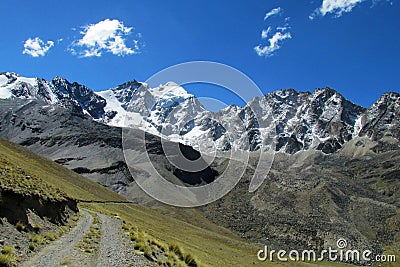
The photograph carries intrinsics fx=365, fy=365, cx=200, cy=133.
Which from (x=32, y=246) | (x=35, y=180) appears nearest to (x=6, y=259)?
(x=32, y=246)

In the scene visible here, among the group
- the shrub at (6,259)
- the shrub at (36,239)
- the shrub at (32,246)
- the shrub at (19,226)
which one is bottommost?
the shrub at (6,259)

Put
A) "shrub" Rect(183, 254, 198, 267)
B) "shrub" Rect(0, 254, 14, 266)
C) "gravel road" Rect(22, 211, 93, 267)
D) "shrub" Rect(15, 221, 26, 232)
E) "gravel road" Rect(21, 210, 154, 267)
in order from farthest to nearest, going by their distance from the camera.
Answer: "shrub" Rect(183, 254, 198, 267) < "shrub" Rect(15, 221, 26, 232) < "gravel road" Rect(21, 210, 154, 267) < "gravel road" Rect(22, 211, 93, 267) < "shrub" Rect(0, 254, 14, 266)

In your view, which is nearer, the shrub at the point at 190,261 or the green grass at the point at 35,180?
the shrub at the point at 190,261

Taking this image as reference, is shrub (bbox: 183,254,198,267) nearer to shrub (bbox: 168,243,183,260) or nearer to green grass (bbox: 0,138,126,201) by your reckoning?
shrub (bbox: 168,243,183,260)

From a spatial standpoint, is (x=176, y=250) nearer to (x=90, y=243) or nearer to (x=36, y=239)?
(x=90, y=243)

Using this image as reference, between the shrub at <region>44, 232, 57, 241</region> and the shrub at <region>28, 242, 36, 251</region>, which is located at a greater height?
the shrub at <region>44, 232, 57, 241</region>

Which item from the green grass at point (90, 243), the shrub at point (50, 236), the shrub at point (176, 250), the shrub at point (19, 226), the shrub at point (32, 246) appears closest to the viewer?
the shrub at point (32, 246)

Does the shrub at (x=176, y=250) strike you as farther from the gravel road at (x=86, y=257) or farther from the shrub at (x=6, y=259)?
the shrub at (x=6, y=259)

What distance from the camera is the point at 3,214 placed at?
18609mm

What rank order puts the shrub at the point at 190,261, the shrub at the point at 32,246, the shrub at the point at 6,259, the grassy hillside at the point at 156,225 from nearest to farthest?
the shrub at the point at 6,259, the shrub at the point at 32,246, the shrub at the point at 190,261, the grassy hillside at the point at 156,225

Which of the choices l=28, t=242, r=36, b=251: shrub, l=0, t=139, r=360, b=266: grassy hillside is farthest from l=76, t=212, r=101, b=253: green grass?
l=0, t=139, r=360, b=266: grassy hillside

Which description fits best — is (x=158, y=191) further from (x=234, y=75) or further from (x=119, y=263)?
(x=119, y=263)

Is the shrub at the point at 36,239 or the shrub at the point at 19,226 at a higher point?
the shrub at the point at 19,226

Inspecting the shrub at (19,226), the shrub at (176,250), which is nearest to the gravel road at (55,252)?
the shrub at (19,226)
